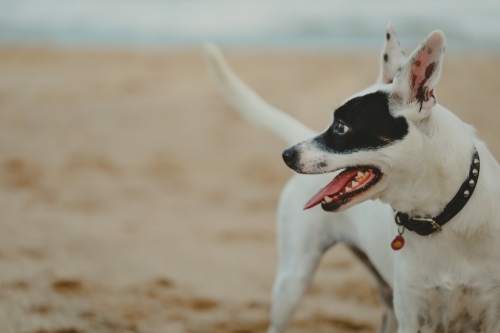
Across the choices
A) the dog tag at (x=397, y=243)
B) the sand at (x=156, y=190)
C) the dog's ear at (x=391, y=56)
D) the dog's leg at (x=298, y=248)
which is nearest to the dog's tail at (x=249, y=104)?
the dog's leg at (x=298, y=248)

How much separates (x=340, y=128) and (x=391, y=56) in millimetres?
375

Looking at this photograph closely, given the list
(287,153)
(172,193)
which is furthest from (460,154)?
(172,193)

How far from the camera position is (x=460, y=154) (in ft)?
6.68

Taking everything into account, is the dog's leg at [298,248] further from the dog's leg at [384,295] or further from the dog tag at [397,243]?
the dog tag at [397,243]

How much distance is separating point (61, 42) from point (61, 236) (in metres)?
8.08

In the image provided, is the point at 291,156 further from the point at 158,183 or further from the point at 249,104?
the point at 158,183

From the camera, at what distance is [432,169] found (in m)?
2.03

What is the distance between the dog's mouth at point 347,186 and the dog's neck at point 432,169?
0.08 meters

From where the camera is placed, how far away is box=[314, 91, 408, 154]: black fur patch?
2020mm

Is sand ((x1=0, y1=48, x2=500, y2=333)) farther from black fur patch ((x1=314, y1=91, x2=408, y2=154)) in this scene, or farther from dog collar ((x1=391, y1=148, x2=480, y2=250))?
black fur patch ((x1=314, y1=91, x2=408, y2=154))

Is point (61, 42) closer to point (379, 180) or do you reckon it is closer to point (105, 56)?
point (105, 56)

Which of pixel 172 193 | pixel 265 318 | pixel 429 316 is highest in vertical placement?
pixel 172 193

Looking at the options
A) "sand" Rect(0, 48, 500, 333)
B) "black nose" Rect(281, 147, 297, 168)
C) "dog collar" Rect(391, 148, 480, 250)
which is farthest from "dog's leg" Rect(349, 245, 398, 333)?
"black nose" Rect(281, 147, 297, 168)

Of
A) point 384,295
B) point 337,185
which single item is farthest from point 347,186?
point 384,295
